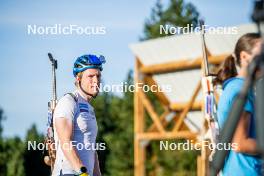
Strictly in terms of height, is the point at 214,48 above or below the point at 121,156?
above

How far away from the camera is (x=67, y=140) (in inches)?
190

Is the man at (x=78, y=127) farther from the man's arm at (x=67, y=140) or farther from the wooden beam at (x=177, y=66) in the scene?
the wooden beam at (x=177, y=66)

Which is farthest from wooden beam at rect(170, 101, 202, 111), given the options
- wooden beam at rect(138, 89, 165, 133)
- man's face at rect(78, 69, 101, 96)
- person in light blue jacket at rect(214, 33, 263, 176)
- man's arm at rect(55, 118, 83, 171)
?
person in light blue jacket at rect(214, 33, 263, 176)

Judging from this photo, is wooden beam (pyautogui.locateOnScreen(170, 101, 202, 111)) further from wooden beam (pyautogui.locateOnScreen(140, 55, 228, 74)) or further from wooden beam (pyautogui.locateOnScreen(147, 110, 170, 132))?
wooden beam (pyautogui.locateOnScreen(140, 55, 228, 74))

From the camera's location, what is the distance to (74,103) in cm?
497

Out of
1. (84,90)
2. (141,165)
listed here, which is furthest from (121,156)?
(84,90)

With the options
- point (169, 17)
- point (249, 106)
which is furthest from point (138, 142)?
point (169, 17)

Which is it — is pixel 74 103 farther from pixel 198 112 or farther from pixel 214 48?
pixel 198 112

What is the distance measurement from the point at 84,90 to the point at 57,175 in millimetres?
611

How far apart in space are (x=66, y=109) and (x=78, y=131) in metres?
0.17

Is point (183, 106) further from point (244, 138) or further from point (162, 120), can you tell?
point (244, 138)

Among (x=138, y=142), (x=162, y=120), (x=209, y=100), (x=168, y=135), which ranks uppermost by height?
(x=209, y=100)

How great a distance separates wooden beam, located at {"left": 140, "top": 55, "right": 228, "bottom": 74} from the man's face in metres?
7.76

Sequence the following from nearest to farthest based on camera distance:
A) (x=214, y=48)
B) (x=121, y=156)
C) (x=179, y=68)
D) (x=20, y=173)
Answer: (x=214, y=48), (x=179, y=68), (x=20, y=173), (x=121, y=156)
